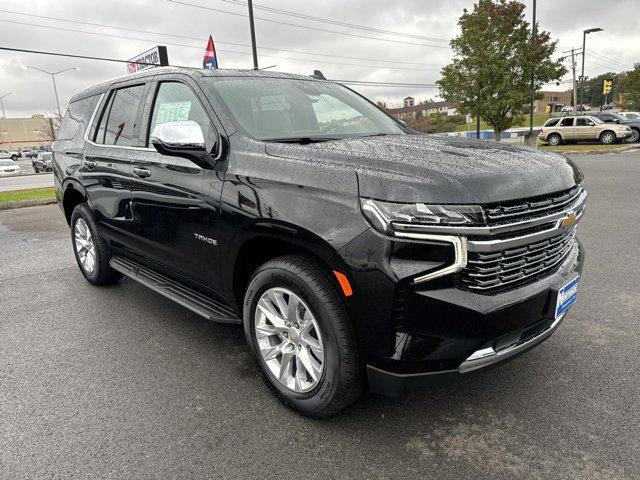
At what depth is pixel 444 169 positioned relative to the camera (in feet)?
6.95

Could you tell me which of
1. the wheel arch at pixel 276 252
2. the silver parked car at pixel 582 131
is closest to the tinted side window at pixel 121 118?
the wheel arch at pixel 276 252

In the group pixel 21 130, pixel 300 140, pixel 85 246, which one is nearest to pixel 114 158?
pixel 85 246

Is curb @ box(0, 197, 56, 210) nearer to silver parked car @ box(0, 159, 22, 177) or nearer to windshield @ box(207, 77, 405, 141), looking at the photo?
windshield @ box(207, 77, 405, 141)

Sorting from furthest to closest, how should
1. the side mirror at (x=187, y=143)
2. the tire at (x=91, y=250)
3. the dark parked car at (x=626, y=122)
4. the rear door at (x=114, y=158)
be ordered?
the dark parked car at (x=626, y=122)
the tire at (x=91, y=250)
the rear door at (x=114, y=158)
the side mirror at (x=187, y=143)

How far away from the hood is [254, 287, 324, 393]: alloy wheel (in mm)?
712

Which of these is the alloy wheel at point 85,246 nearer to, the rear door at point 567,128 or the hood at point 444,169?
the hood at point 444,169

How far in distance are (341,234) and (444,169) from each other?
0.54 m

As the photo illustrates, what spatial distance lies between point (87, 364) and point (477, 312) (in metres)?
2.57

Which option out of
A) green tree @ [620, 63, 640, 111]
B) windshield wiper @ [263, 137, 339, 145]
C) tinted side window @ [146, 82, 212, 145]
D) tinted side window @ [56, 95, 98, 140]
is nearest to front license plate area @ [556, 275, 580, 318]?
windshield wiper @ [263, 137, 339, 145]

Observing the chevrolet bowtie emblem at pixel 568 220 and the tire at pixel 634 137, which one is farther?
the tire at pixel 634 137

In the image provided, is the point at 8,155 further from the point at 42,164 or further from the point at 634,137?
the point at 634,137

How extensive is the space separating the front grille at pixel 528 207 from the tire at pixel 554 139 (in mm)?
26731

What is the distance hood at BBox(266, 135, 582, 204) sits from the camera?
2023 millimetres

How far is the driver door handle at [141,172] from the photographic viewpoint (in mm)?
3385
